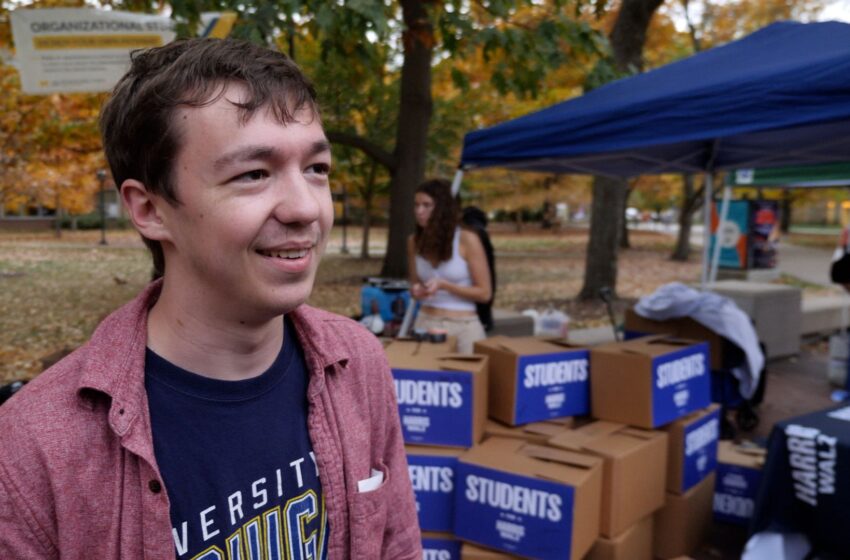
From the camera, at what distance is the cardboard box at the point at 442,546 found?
2992 mm

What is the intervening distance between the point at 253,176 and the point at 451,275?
3.50 m

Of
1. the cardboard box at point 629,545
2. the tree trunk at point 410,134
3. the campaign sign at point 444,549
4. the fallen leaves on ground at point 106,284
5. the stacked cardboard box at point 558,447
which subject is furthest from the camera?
the tree trunk at point 410,134

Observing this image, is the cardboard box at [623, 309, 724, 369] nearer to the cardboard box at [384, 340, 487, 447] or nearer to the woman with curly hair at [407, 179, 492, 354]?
the woman with curly hair at [407, 179, 492, 354]

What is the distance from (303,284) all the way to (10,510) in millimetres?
516

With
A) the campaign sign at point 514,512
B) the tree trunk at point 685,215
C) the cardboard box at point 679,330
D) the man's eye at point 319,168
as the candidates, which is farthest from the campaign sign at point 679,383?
the tree trunk at point 685,215

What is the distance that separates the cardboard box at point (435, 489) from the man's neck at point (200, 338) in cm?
202

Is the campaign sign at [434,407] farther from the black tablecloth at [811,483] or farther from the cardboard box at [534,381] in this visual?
the black tablecloth at [811,483]

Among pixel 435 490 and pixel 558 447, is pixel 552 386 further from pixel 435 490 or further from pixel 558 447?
pixel 435 490

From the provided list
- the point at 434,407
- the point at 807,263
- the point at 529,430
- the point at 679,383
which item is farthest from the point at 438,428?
the point at 807,263

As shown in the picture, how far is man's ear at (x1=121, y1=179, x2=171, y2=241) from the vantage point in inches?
42.1

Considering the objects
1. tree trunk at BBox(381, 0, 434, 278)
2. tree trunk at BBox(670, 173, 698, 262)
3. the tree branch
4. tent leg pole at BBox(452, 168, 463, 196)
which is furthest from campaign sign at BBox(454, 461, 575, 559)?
tree trunk at BBox(670, 173, 698, 262)

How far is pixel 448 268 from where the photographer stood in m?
4.48

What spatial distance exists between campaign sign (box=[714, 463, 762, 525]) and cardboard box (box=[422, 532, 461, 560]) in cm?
172

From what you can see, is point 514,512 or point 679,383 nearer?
point 514,512
